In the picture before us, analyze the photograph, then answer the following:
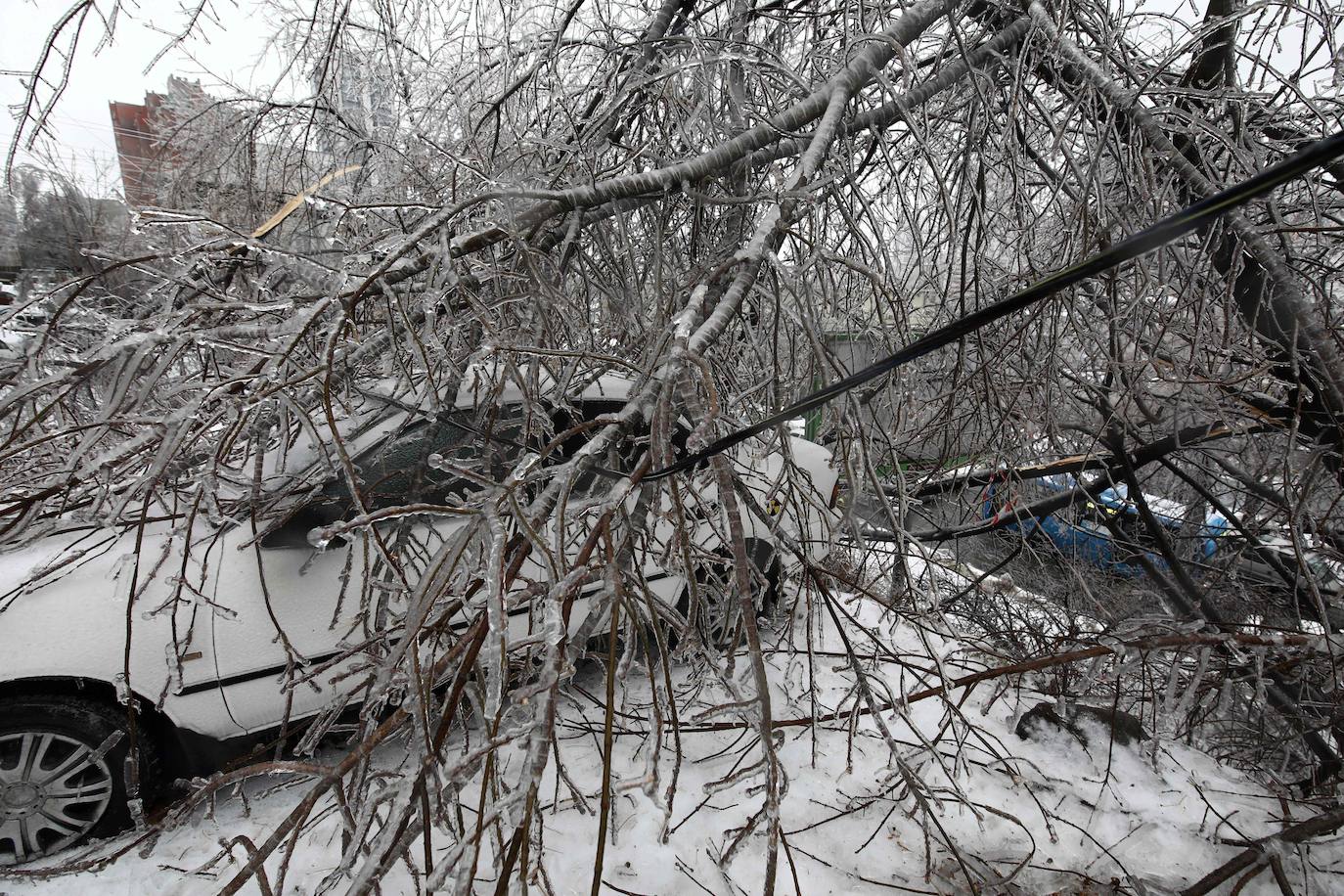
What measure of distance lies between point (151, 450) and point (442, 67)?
2424mm

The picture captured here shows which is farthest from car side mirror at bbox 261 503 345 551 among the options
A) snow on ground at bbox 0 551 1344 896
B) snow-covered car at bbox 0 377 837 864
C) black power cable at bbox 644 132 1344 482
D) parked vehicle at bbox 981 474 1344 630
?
parked vehicle at bbox 981 474 1344 630

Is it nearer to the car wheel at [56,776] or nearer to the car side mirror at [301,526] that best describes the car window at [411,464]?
the car side mirror at [301,526]

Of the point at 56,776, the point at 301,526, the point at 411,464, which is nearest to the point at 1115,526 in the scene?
the point at 411,464

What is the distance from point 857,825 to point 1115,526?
251 cm

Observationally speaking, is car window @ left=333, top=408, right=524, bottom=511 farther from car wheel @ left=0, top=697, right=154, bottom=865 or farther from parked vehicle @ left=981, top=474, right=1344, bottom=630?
parked vehicle @ left=981, top=474, right=1344, bottom=630

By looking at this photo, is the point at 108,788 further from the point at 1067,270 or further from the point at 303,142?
the point at 1067,270

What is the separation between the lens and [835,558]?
4.05 m

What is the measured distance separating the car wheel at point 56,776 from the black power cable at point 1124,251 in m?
2.61

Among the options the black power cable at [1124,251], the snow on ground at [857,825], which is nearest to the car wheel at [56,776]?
the snow on ground at [857,825]

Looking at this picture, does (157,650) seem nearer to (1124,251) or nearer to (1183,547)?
(1124,251)

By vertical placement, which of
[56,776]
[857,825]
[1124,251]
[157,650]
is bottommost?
[857,825]

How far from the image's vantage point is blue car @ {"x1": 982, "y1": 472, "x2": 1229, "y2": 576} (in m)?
3.50

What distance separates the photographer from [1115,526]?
381 cm

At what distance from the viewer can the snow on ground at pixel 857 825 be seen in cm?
226
